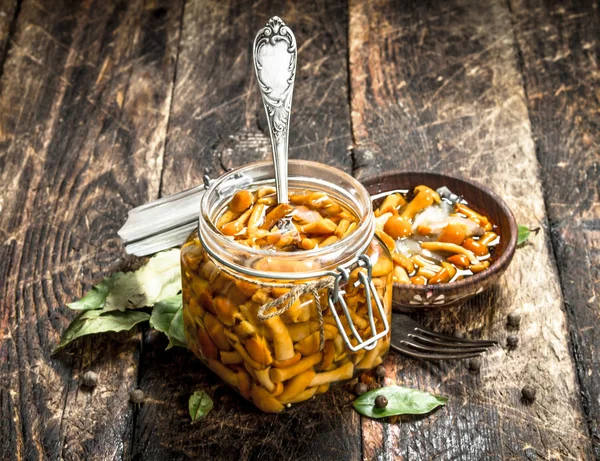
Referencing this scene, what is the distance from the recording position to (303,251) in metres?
1.31

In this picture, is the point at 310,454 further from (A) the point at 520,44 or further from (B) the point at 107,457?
(A) the point at 520,44

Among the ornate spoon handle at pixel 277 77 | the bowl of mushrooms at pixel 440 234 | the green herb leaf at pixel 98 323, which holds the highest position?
the ornate spoon handle at pixel 277 77

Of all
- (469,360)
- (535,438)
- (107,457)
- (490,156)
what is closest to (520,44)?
(490,156)

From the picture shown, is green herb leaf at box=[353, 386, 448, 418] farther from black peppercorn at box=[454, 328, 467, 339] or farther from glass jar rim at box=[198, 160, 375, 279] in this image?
glass jar rim at box=[198, 160, 375, 279]

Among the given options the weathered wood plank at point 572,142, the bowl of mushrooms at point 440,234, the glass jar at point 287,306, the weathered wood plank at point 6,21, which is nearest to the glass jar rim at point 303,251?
the glass jar at point 287,306

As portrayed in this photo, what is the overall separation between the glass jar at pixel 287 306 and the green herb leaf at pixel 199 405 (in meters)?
0.06

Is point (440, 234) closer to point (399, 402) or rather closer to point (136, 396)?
point (399, 402)

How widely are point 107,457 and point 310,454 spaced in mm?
311

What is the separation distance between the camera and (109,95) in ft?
7.59

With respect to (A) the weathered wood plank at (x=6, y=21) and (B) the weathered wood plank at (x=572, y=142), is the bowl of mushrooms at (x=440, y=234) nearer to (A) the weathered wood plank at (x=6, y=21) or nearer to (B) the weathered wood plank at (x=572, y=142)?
(B) the weathered wood plank at (x=572, y=142)

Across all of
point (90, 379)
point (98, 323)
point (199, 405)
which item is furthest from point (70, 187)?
point (199, 405)

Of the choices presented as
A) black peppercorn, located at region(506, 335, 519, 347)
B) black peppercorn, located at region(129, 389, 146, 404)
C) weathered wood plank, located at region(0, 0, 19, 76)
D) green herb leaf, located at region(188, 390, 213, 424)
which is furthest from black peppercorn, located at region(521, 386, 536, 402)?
weathered wood plank, located at region(0, 0, 19, 76)

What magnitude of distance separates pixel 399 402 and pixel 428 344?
145 millimetres

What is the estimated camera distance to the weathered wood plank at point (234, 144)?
146 centimetres
